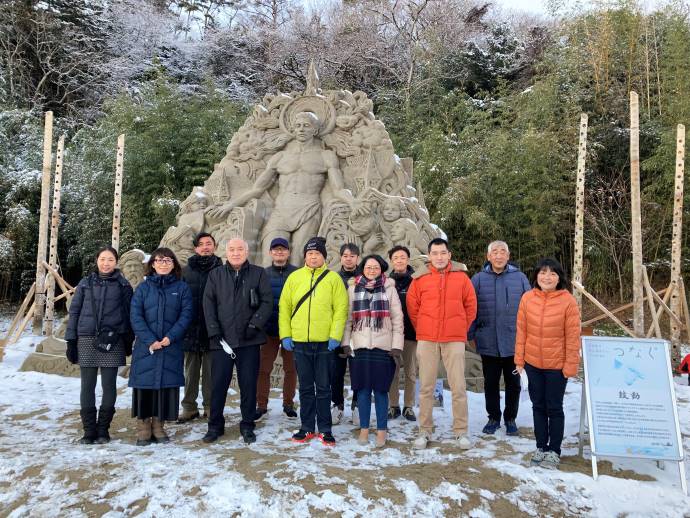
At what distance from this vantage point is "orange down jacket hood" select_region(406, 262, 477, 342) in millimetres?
3258

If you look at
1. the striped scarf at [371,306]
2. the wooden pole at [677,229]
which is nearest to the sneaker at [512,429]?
the striped scarf at [371,306]

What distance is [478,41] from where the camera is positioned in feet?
56.5

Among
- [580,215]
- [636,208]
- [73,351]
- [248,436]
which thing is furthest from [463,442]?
[580,215]

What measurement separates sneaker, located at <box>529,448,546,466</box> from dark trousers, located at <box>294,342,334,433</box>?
1230 millimetres

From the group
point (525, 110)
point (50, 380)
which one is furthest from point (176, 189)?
point (525, 110)

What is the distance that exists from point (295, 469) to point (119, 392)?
2.72m

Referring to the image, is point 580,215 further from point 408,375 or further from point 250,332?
point 250,332

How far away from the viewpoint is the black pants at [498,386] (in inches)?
141

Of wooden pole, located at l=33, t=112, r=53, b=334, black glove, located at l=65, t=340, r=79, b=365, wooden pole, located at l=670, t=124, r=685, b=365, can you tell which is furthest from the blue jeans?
wooden pole, located at l=33, t=112, r=53, b=334

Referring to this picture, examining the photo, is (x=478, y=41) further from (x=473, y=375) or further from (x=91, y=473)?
(x=91, y=473)

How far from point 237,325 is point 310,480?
1.08 meters

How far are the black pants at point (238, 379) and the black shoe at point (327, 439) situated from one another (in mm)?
487

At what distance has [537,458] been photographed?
117 inches

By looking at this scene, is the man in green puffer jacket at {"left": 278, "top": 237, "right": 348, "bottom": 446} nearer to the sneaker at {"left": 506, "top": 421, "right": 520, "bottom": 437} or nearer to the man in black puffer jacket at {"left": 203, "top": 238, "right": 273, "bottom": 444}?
the man in black puffer jacket at {"left": 203, "top": 238, "right": 273, "bottom": 444}
